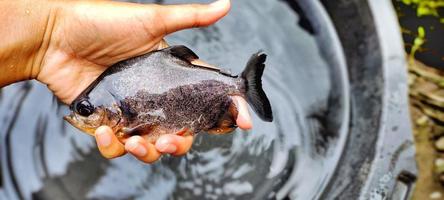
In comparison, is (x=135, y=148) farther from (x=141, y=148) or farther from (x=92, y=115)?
(x=92, y=115)

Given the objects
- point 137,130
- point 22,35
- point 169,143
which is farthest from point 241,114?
point 22,35

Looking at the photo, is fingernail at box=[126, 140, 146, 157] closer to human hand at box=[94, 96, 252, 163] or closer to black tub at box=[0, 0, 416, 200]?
human hand at box=[94, 96, 252, 163]

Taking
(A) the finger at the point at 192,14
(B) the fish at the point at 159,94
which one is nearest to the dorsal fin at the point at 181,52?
(B) the fish at the point at 159,94

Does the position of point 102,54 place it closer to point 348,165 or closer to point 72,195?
point 72,195

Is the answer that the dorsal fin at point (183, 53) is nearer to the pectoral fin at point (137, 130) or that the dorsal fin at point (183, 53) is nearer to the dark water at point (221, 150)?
the pectoral fin at point (137, 130)

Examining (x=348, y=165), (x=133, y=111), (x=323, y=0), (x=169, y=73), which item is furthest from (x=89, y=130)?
(x=323, y=0)

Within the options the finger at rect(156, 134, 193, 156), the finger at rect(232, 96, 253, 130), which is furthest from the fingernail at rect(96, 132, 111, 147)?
the finger at rect(232, 96, 253, 130)
